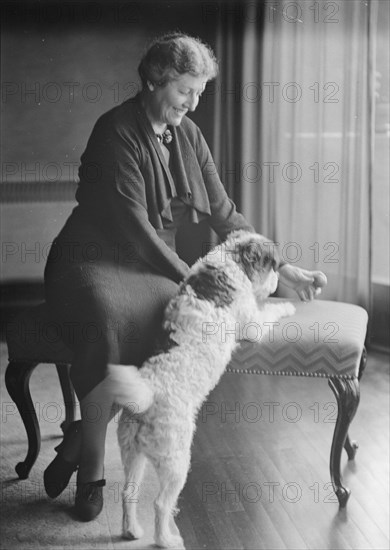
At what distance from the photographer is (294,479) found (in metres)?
2.32

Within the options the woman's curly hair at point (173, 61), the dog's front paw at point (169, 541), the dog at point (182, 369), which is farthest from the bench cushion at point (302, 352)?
the woman's curly hair at point (173, 61)

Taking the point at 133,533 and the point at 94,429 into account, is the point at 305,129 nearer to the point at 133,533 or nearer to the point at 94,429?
the point at 94,429

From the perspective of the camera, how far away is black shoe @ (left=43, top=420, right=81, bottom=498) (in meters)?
2.10

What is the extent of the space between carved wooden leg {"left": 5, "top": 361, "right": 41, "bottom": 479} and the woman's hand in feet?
2.44

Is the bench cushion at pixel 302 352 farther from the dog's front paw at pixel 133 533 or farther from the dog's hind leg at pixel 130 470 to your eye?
the dog's front paw at pixel 133 533

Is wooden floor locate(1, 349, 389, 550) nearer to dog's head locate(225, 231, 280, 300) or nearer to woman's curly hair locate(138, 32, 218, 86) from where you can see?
dog's head locate(225, 231, 280, 300)

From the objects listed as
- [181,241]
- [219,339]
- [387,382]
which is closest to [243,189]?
[181,241]

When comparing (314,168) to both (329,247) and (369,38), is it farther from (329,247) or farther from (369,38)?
(369,38)

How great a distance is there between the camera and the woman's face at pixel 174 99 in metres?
1.89

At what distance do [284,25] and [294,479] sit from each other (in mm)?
1393

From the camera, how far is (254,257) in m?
1.95

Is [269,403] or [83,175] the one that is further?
[269,403]

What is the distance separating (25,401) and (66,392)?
210 mm

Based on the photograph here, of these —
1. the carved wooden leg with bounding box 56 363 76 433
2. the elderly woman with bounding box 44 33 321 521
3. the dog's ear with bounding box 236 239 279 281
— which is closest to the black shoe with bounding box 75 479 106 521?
the elderly woman with bounding box 44 33 321 521
